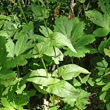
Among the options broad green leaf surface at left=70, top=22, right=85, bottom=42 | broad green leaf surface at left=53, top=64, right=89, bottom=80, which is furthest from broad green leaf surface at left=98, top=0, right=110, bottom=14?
broad green leaf surface at left=53, top=64, right=89, bottom=80

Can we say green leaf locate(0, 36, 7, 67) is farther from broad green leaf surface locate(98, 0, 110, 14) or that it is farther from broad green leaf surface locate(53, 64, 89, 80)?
broad green leaf surface locate(98, 0, 110, 14)

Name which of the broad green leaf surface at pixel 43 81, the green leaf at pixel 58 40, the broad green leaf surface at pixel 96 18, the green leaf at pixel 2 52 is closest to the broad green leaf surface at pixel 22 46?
the green leaf at pixel 2 52

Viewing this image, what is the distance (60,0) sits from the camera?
2.22 meters

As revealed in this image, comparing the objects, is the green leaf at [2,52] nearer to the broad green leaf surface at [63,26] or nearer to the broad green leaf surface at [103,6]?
the broad green leaf surface at [63,26]

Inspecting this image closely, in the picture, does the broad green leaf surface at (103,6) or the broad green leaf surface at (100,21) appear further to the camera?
the broad green leaf surface at (103,6)

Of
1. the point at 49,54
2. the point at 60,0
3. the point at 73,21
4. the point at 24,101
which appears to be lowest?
the point at 24,101

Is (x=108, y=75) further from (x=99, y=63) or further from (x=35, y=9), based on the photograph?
(x=35, y=9)

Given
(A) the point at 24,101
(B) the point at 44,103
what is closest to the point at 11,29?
(A) the point at 24,101

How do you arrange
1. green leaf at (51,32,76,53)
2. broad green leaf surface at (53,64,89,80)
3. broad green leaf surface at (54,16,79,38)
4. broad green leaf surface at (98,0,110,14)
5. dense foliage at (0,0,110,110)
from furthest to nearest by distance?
broad green leaf surface at (98,0,110,14)
broad green leaf surface at (54,16,79,38)
broad green leaf surface at (53,64,89,80)
dense foliage at (0,0,110,110)
green leaf at (51,32,76,53)

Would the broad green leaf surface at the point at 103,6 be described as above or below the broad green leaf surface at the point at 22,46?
above

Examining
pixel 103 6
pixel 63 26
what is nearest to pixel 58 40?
pixel 63 26

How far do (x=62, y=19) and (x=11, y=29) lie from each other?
2.22 feet

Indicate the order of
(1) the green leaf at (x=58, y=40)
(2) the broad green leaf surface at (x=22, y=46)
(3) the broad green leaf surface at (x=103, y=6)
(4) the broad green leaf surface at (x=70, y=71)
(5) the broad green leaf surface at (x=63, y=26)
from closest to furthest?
(1) the green leaf at (x=58, y=40) < (4) the broad green leaf surface at (x=70, y=71) < (2) the broad green leaf surface at (x=22, y=46) < (5) the broad green leaf surface at (x=63, y=26) < (3) the broad green leaf surface at (x=103, y=6)

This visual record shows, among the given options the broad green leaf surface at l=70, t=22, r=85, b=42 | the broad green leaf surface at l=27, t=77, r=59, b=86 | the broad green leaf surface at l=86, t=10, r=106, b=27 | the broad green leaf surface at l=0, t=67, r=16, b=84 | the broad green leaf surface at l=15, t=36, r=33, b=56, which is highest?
the broad green leaf surface at l=86, t=10, r=106, b=27
